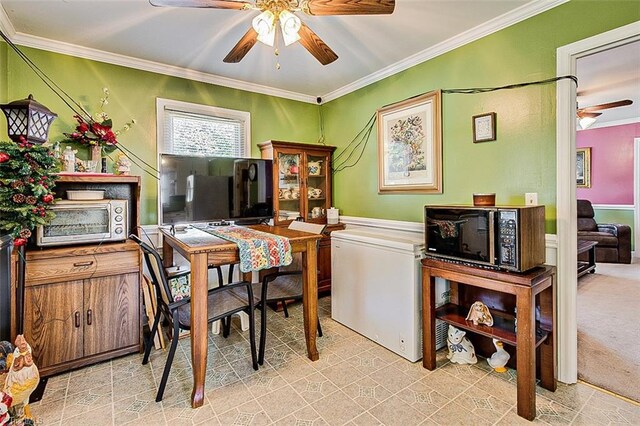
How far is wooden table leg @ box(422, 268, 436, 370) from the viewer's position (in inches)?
87.1

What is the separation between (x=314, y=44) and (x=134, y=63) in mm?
1974

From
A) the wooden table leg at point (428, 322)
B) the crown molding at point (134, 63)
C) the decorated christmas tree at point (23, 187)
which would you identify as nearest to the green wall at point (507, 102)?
the wooden table leg at point (428, 322)

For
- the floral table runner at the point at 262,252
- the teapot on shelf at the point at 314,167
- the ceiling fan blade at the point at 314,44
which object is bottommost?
the floral table runner at the point at 262,252

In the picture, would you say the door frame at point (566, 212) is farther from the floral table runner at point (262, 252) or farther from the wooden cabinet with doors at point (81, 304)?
the wooden cabinet with doors at point (81, 304)

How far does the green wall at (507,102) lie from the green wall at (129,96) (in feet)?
5.12

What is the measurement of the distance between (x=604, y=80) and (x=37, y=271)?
568 centimetres

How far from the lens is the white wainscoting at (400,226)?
2.10 meters

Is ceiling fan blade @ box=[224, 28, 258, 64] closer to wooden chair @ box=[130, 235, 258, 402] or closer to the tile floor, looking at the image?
wooden chair @ box=[130, 235, 258, 402]

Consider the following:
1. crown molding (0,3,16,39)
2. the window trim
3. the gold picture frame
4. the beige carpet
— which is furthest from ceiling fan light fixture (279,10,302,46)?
the gold picture frame

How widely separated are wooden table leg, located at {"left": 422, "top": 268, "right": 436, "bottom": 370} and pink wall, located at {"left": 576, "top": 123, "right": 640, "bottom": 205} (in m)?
5.32

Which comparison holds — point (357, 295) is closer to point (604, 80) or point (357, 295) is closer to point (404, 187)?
point (404, 187)

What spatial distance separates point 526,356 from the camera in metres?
1.77

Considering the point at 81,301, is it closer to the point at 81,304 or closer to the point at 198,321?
the point at 81,304

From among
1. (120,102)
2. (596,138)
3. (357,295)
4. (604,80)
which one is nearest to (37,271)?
(120,102)
